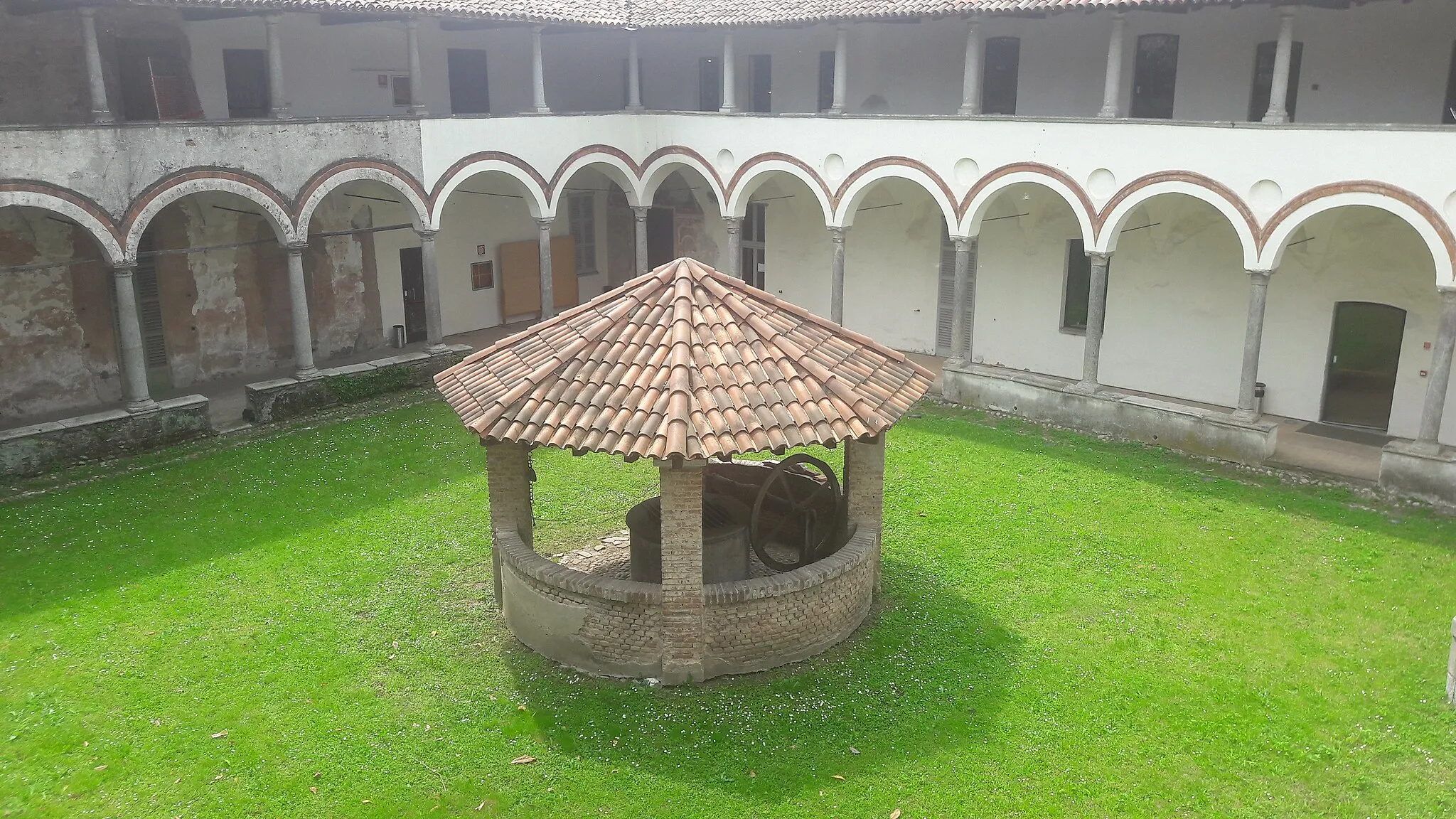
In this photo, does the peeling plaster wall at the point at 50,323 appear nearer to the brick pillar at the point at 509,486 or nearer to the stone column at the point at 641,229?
the stone column at the point at 641,229

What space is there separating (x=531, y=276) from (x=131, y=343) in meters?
10.4

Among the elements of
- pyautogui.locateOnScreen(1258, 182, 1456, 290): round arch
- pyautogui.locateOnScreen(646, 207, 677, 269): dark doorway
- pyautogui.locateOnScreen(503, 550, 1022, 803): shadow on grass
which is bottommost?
pyautogui.locateOnScreen(503, 550, 1022, 803): shadow on grass

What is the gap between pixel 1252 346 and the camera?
56.2ft

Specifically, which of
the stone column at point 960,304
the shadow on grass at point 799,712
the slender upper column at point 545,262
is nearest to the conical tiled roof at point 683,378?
the shadow on grass at point 799,712

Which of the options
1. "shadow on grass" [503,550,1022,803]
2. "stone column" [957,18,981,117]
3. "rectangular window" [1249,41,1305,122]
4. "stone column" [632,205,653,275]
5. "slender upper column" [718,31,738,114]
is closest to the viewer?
"shadow on grass" [503,550,1022,803]

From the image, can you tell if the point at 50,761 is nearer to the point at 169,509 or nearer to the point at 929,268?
the point at 169,509

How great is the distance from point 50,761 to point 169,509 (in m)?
6.05

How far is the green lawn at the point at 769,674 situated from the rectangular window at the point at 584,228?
1213 cm

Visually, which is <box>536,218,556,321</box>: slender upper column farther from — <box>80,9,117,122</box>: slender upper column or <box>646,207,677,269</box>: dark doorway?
<box>80,9,117,122</box>: slender upper column

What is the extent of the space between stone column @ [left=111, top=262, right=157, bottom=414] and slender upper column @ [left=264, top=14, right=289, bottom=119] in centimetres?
346

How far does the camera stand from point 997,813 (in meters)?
9.05

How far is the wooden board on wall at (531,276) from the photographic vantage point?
26.0 m

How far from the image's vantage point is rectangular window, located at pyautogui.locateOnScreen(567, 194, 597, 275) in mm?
27219

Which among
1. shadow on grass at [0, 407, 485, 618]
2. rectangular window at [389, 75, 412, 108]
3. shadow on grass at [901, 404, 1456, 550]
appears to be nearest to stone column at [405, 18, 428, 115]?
rectangular window at [389, 75, 412, 108]
